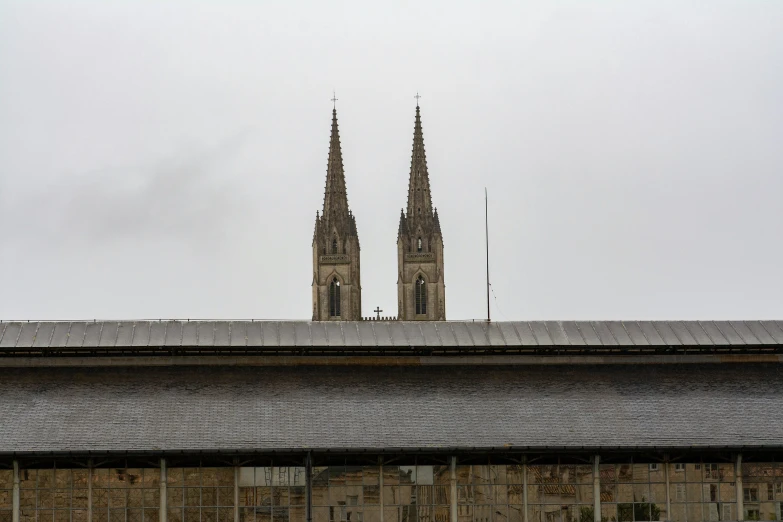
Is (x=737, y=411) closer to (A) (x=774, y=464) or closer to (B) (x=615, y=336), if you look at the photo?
(A) (x=774, y=464)

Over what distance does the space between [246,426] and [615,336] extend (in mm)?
20100

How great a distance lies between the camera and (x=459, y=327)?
65.3 m

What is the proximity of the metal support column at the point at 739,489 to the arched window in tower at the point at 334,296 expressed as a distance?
124910 millimetres

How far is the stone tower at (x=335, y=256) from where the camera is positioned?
177875 mm

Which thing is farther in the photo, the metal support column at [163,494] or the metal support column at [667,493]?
the metal support column at [667,493]

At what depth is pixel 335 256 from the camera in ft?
588

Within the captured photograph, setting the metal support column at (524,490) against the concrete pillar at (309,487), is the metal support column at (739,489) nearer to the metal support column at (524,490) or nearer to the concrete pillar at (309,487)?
the metal support column at (524,490)

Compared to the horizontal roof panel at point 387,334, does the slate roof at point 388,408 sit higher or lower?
lower

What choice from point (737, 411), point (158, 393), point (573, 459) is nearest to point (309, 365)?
point (158, 393)

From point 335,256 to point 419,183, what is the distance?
1543cm

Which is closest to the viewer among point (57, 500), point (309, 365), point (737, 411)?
point (57, 500)

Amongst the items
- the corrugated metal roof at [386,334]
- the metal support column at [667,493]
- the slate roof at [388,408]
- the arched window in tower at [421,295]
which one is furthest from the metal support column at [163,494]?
the arched window in tower at [421,295]

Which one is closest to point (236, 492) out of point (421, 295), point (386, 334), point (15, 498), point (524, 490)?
point (15, 498)

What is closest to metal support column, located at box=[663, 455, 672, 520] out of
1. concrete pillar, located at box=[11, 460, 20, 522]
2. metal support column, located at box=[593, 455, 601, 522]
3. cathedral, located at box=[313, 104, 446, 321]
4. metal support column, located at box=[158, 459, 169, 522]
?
metal support column, located at box=[593, 455, 601, 522]
